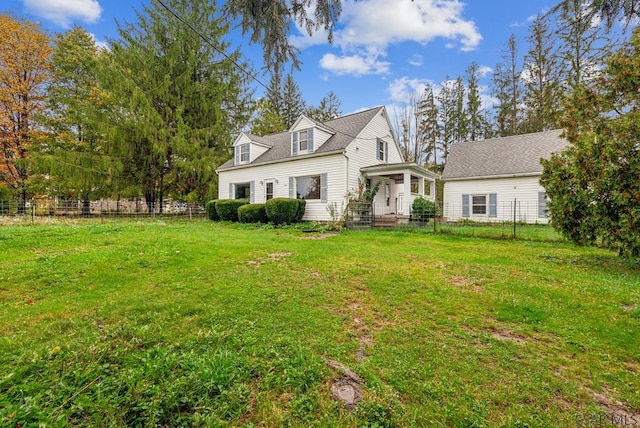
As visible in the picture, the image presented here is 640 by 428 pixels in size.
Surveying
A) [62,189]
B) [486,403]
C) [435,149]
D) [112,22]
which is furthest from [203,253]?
[435,149]

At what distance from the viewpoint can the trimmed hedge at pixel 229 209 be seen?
53.2 feet

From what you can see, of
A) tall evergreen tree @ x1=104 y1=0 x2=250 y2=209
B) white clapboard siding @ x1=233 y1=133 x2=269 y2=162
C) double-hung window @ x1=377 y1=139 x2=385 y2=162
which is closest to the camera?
double-hung window @ x1=377 y1=139 x2=385 y2=162

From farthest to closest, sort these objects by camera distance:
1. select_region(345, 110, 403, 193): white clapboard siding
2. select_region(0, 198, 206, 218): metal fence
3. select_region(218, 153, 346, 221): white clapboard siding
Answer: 1. select_region(0, 198, 206, 218): metal fence
2. select_region(345, 110, 403, 193): white clapboard siding
3. select_region(218, 153, 346, 221): white clapboard siding

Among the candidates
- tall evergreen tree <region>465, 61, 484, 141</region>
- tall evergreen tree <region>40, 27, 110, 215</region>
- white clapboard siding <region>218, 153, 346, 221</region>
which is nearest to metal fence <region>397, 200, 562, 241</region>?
white clapboard siding <region>218, 153, 346, 221</region>

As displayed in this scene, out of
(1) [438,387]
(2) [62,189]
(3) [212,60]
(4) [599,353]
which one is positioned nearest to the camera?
(1) [438,387]

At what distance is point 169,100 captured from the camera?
20.5 metres

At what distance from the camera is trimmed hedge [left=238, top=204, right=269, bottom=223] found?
47.6 feet

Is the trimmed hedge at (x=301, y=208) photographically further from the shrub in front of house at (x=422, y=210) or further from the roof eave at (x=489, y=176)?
the roof eave at (x=489, y=176)

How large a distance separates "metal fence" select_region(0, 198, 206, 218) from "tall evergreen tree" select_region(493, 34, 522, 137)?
2631 cm

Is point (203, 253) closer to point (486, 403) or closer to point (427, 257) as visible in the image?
point (427, 257)

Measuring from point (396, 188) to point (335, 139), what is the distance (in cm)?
510

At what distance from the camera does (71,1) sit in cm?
827

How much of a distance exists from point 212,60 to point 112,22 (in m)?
6.64

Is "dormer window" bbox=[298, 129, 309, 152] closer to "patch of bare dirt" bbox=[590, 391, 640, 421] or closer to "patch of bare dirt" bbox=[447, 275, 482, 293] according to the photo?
"patch of bare dirt" bbox=[447, 275, 482, 293]
